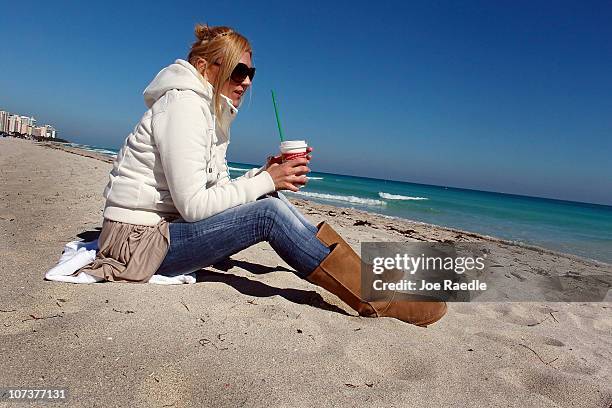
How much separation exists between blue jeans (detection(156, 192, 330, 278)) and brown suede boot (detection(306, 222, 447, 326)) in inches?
1.9

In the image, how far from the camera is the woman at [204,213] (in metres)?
2.07

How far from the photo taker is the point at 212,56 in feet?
7.22

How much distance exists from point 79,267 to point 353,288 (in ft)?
4.85

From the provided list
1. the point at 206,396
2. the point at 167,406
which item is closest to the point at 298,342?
the point at 206,396

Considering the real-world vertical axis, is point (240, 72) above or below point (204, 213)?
above

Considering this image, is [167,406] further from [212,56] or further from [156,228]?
[212,56]

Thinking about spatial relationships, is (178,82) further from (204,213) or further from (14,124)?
(14,124)

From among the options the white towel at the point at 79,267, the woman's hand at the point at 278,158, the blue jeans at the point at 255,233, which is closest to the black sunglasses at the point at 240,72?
the woman's hand at the point at 278,158

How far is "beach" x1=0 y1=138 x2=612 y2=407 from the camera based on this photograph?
1462 millimetres

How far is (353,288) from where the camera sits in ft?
7.11

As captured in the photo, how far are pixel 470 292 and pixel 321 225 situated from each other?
Answer: 174cm

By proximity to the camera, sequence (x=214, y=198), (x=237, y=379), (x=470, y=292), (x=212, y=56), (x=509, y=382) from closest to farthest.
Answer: (x=237, y=379) < (x=509, y=382) < (x=214, y=198) < (x=212, y=56) < (x=470, y=292)

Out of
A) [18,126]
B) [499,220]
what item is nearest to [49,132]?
[18,126]

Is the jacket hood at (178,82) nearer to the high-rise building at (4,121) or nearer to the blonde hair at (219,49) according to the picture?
the blonde hair at (219,49)
